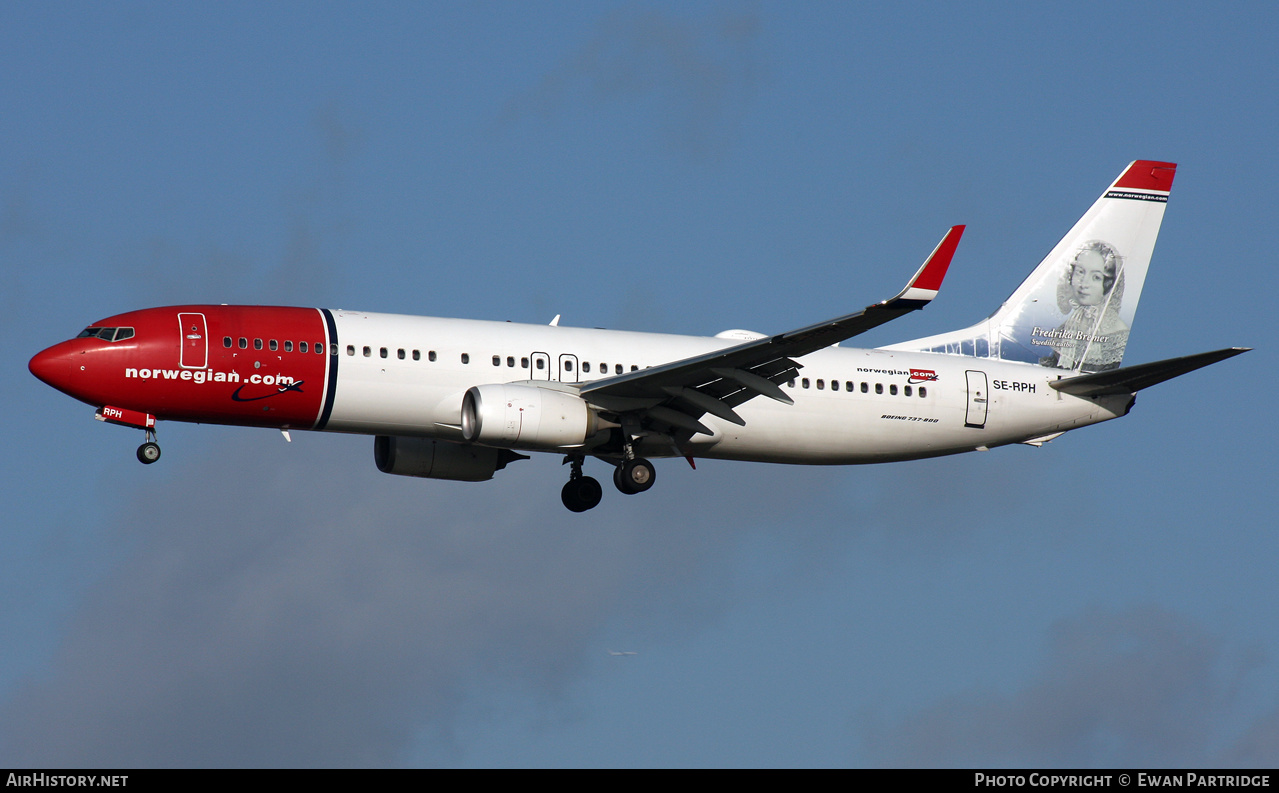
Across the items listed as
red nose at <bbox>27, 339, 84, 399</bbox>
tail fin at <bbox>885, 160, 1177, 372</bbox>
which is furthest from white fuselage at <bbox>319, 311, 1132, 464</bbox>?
red nose at <bbox>27, 339, 84, 399</bbox>

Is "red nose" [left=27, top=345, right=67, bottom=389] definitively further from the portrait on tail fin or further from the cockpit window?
the portrait on tail fin

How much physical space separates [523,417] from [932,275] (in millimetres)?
10667

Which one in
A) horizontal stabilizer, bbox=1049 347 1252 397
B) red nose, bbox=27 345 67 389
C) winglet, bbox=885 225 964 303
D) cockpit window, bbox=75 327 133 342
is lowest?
red nose, bbox=27 345 67 389

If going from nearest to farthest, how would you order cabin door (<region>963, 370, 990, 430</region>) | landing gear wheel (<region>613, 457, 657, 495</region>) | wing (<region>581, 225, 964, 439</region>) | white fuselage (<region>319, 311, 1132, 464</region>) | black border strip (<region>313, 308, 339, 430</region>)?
wing (<region>581, 225, 964, 439</region>)
black border strip (<region>313, 308, 339, 430</region>)
white fuselage (<region>319, 311, 1132, 464</region>)
landing gear wheel (<region>613, 457, 657, 495</region>)
cabin door (<region>963, 370, 990, 430</region>)

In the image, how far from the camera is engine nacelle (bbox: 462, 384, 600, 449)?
42.0 metres

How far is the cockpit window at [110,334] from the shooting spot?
42.2m

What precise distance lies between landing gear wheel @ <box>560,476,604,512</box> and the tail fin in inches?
368

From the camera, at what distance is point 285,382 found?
138 feet

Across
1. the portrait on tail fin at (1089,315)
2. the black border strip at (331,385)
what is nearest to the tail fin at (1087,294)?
the portrait on tail fin at (1089,315)

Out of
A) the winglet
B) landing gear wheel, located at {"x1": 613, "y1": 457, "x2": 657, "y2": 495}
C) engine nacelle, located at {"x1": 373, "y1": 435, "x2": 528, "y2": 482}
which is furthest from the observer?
engine nacelle, located at {"x1": 373, "y1": 435, "x2": 528, "y2": 482}

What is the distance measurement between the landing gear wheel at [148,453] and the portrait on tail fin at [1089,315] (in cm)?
2461

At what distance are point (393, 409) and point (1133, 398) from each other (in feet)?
66.6

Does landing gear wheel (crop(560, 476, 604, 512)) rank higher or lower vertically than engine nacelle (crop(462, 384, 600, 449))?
lower
